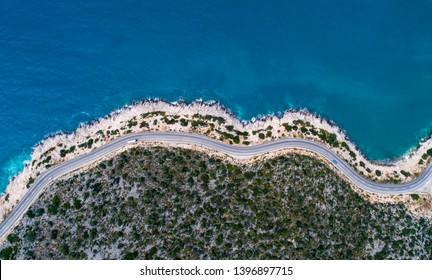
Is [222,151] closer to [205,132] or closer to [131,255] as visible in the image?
[205,132]

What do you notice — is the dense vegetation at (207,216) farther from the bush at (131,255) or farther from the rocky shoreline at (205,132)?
→ the rocky shoreline at (205,132)

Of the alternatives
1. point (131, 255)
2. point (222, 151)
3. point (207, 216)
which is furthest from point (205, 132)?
point (131, 255)

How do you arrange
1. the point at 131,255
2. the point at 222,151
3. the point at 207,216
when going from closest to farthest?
the point at 131,255, the point at 207,216, the point at 222,151

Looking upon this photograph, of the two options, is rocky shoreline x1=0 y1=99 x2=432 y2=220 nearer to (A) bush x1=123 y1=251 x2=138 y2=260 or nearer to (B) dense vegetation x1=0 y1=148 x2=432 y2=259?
(B) dense vegetation x1=0 y1=148 x2=432 y2=259

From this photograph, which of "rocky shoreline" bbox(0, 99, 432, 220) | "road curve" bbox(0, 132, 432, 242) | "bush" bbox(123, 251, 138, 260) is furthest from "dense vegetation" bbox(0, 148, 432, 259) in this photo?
"rocky shoreline" bbox(0, 99, 432, 220)

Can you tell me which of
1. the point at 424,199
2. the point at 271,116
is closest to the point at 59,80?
the point at 271,116
